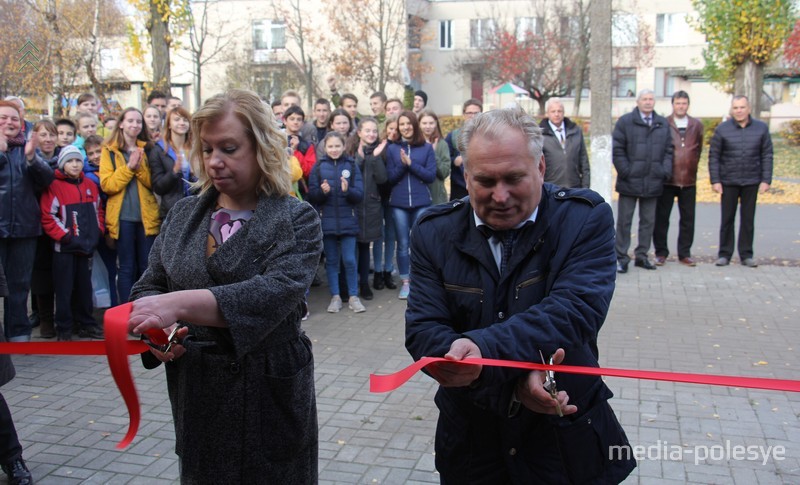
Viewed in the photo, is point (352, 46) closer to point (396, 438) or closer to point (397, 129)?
point (397, 129)

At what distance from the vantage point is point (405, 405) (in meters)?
5.37

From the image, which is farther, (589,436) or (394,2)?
(394,2)

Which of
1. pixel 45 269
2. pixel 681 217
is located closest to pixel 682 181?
pixel 681 217

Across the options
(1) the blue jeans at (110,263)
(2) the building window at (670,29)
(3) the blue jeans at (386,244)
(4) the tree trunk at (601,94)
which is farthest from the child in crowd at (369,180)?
(2) the building window at (670,29)

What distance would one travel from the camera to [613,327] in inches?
291

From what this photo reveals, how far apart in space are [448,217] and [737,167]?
9.00 meters

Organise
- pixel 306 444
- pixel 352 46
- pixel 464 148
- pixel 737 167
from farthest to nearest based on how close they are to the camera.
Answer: pixel 352 46
pixel 737 167
pixel 306 444
pixel 464 148

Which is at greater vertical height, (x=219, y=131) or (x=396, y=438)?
(x=219, y=131)

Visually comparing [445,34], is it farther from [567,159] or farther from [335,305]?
[335,305]

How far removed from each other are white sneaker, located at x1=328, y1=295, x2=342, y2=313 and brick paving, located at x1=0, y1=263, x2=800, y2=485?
11 centimetres

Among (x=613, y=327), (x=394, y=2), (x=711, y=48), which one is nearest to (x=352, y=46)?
(x=394, y=2)

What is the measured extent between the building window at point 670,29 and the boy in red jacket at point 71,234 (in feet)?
165

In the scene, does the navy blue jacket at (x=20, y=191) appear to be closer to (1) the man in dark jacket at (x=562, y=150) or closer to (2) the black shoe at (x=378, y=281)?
(2) the black shoe at (x=378, y=281)

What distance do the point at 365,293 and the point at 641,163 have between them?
13.8 ft
